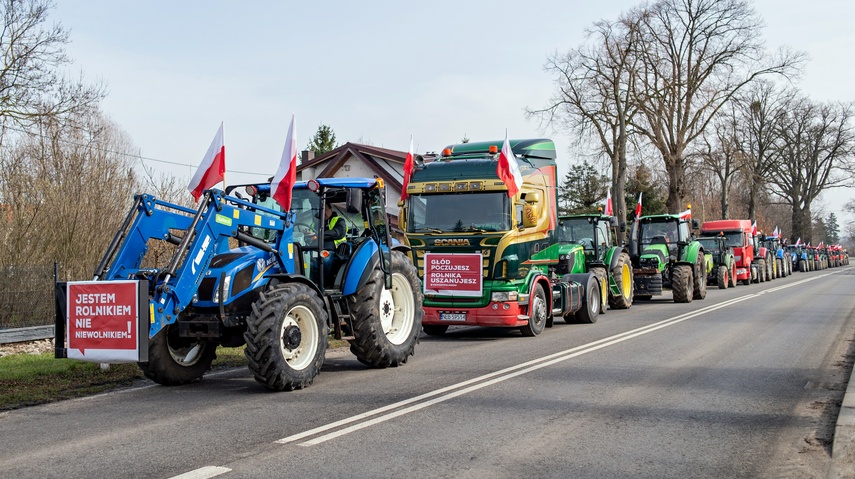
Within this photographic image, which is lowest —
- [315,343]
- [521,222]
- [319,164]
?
[315,343]

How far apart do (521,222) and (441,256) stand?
1596 millimetres

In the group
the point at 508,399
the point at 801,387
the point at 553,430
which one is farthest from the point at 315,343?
the point at 801,387

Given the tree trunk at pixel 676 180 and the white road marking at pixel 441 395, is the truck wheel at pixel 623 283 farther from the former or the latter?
the tree trunk at pixel 676 180

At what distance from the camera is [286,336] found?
8.52 meters

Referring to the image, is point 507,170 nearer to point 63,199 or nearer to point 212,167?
point 212,167

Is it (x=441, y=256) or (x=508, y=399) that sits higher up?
(x=441, y=256)

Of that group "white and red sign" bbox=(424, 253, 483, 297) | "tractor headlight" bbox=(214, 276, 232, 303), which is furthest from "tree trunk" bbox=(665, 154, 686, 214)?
"tractor headlight" bbox=(214, 276, 232, 303)

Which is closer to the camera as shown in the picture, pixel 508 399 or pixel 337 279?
pixel 508 399

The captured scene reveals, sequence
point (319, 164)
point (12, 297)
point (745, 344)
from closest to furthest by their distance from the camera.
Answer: point (745, 344)
point (12, 297)
point (319, 164)

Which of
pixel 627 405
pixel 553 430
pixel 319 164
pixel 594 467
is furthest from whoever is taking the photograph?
pixel 319 164

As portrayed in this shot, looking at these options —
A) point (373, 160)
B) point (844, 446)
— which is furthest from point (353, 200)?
point (373, 160)

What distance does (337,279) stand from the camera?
9.86 m

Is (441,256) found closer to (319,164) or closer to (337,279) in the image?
(337,279)

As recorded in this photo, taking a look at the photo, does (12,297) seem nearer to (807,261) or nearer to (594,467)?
(594,467)
